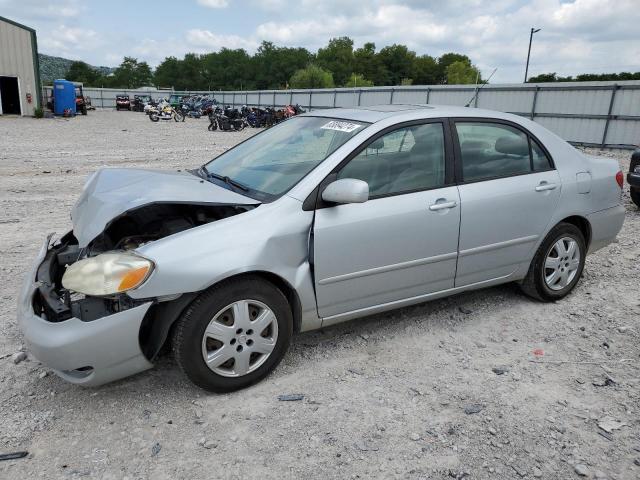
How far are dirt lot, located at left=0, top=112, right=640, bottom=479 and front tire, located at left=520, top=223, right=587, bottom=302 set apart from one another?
0.14 metres

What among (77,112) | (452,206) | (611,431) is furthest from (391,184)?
(77,112)

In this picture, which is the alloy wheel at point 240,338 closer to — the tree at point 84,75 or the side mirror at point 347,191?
the side mirror at point 347,191

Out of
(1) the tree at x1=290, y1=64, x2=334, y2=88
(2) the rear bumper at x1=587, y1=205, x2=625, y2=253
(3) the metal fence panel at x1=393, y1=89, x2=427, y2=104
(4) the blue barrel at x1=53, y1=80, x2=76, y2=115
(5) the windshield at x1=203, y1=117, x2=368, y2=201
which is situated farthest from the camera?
(1) the tree at x1=290, y1=64, x2=334, y2=88

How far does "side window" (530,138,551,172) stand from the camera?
3879 mm

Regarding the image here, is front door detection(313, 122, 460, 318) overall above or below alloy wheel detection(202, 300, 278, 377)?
above

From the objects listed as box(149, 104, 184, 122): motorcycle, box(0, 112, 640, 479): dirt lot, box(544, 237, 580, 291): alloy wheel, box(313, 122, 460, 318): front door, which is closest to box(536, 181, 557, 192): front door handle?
box(544, 237, 580, 291): alloy wheel

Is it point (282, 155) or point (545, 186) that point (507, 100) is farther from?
point (282, 155)

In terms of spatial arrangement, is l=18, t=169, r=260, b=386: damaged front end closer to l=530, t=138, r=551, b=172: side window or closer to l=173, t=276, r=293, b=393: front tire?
l=173, t=276, r=293, b=393: front tire

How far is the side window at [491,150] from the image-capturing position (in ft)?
11.7

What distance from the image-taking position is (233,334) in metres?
2.77

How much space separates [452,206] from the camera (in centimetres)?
338

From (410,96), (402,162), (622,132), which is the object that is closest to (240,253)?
(402,162)

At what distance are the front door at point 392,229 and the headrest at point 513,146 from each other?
0.56 m

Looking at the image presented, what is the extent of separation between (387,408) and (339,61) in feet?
360
